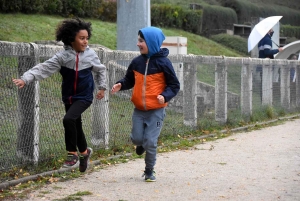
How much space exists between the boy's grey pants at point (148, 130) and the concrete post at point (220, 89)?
5.77 meters

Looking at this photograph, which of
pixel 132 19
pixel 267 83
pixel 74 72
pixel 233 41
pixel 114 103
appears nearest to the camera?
pixel 74 72

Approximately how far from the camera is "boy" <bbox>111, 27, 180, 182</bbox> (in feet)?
26.7

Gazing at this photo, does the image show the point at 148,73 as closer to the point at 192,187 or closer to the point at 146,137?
the point at 146,137

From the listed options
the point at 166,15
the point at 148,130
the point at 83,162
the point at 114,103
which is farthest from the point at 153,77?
the point at 166,15

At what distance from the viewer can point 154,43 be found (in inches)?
320

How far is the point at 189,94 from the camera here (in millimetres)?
12727

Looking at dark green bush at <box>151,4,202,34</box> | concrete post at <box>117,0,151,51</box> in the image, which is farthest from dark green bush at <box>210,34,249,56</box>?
concrete post at <box>117,0,151,51</box>

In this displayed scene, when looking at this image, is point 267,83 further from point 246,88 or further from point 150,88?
point 150,88

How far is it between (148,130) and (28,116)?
4.80ft

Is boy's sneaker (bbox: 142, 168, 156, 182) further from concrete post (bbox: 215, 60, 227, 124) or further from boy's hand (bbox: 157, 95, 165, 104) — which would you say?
concrete post (bbox: 215, 60, 227, 124)

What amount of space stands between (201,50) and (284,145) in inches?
589

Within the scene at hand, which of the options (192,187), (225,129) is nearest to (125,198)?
(192,187)

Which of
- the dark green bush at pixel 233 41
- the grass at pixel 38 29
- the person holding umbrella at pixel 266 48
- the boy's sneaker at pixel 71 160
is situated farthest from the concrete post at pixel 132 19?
the dark green bush at pixel 233 41

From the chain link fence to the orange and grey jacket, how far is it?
120cm
